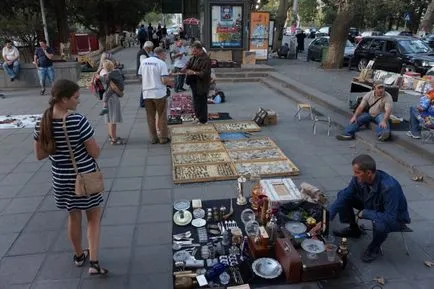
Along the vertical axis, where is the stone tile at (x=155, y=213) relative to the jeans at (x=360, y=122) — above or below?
below

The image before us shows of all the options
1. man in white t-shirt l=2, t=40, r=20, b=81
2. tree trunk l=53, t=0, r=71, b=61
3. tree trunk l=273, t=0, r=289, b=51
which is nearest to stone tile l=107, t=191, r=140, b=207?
man in white t-shirt l=2, t=40, r=20, b=81

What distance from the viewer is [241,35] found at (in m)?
15.2

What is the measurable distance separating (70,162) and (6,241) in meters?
1.83

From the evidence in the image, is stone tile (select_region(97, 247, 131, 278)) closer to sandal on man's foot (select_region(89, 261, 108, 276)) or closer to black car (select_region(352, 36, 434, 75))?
sandal on man's foot (select_region(89, 261, 108, 276))

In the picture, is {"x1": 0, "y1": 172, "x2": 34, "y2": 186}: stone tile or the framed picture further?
the framed picture

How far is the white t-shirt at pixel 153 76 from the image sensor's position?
6828 mm

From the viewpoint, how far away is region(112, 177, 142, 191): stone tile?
5.56m

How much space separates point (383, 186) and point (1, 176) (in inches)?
223

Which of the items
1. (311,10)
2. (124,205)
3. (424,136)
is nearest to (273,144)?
(424,136)

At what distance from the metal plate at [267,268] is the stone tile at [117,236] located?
145 centimetres

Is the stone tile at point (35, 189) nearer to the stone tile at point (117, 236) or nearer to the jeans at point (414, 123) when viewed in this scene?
the stone tile at point (117, 236)

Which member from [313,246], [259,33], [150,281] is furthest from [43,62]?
[313,246]

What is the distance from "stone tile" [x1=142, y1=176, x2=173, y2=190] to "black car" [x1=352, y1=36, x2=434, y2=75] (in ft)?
35.9

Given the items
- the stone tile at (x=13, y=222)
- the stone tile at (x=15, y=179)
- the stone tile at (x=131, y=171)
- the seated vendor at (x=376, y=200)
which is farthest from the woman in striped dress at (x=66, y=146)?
the stone tile at (x=15, y=179)
